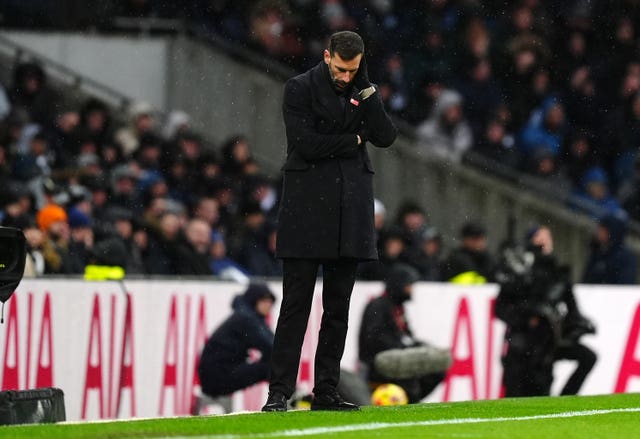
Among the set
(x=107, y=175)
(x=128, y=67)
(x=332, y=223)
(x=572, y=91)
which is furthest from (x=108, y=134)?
(x=332, y=223)

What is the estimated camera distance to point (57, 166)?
1814cm

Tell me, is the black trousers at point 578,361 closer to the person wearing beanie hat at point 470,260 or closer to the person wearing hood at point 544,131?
the person wearing beanie hat at point 470,260

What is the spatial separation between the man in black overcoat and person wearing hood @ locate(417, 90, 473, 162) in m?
12.2

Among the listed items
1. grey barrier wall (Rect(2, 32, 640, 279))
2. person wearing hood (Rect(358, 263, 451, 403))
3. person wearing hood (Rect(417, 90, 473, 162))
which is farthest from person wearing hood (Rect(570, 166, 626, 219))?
person wearing hood (Rect(358, 263, 451, 403))

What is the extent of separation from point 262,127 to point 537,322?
8191mm

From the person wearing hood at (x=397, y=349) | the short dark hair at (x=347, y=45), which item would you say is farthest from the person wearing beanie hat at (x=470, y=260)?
the short dark hair at (x=347, y=45)

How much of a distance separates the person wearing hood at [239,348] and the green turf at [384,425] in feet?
13.9

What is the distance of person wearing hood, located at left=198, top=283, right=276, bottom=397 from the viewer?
13.9m

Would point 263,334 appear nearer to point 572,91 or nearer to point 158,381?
point 158,381

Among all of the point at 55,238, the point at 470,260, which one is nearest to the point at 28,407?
the point at 55,238

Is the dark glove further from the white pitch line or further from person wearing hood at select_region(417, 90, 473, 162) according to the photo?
person wearing hood at select_region(417, 90, 473, 162)

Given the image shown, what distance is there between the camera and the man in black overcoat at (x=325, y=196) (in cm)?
913

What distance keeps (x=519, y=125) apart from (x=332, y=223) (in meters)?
12.6

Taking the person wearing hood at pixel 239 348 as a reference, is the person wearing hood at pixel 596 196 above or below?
above
